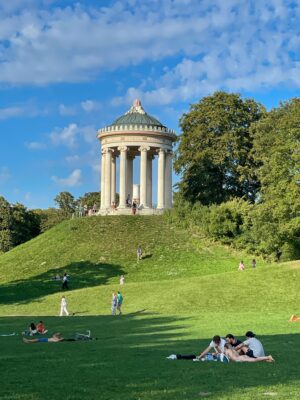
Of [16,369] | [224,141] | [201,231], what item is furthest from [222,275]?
[16,369]

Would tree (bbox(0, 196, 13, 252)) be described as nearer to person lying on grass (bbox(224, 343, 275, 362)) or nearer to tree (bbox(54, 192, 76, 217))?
tree (bbox(54, 192, 76, 217))

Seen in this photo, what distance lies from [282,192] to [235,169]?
15.7 m

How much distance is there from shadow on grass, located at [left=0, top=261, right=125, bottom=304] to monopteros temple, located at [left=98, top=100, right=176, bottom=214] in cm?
1762

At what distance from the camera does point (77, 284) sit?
44031 mm

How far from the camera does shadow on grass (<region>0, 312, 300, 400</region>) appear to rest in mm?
9852

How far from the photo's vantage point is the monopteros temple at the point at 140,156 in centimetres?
6706

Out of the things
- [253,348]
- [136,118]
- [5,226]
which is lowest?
[253,348]

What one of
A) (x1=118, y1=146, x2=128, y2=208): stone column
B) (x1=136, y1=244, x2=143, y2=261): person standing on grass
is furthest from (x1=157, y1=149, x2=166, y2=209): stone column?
(x1=136, y1=244, x2=143, y2=261): person standing on grass

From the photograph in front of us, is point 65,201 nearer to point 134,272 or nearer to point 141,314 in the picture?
point 134,272

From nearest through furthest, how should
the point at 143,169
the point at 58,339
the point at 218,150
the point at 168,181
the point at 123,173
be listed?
1. the point at 58,339
2. the point at 218,150
3. the point at 143,169
4. the point at 123,173
5. the point at 168,181

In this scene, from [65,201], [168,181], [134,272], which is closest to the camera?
[134,272]

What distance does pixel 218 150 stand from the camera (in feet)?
190

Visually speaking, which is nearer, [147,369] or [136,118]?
[147,369]

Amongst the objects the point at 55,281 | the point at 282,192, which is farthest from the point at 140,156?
the point at 282,192
